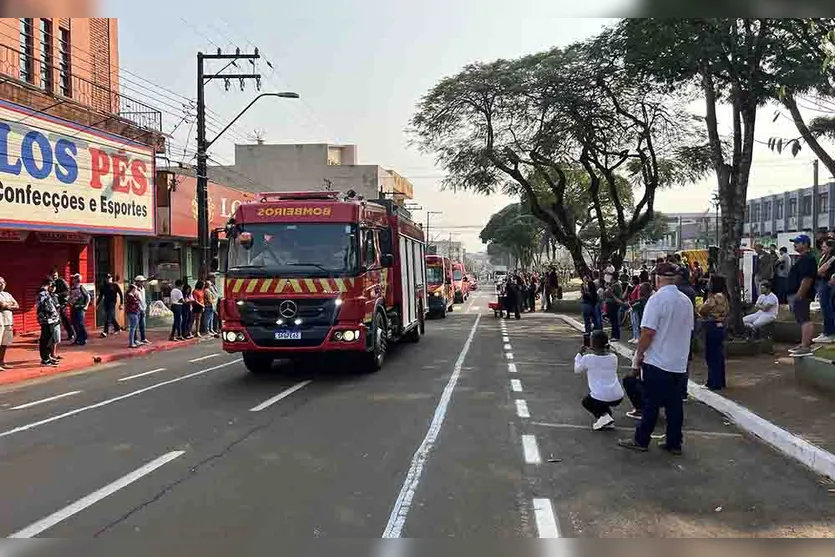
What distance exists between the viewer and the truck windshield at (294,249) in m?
11.5

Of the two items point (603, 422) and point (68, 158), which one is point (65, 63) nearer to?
point (68, 158)

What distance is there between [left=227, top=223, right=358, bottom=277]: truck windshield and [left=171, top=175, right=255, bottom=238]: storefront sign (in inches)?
418

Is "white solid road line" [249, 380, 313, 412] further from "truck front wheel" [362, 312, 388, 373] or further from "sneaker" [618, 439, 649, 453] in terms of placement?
"sneaker" [618, 439, 649, 453]

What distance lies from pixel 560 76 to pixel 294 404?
832 inches

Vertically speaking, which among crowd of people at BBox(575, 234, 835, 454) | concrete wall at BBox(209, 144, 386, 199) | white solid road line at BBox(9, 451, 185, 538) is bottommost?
white solid road line at BBox(9, 451, 185, 538)

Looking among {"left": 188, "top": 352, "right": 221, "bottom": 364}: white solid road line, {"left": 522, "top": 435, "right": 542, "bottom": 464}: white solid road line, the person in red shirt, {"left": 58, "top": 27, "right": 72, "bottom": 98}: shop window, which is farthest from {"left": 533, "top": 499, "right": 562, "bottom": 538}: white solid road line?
{"left": 58, "top": 27, "right": 72, "bottom": 98}: shop window

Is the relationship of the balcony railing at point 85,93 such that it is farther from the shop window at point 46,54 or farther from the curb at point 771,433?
the curb at point 771,433

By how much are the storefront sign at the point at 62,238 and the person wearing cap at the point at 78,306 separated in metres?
2.28

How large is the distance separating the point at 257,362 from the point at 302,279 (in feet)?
7.11

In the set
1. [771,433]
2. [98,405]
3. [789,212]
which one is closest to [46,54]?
[98,405]

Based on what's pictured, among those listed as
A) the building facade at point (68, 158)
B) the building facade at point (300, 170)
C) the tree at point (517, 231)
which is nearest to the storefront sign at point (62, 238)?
the building facade at point (68, 158)

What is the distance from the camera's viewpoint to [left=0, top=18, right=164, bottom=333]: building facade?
55.1 ft

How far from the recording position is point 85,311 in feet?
64.3
